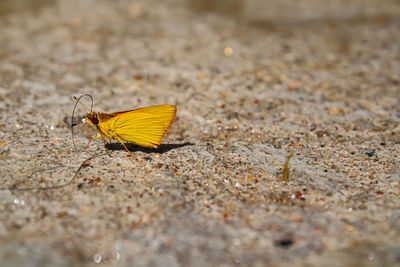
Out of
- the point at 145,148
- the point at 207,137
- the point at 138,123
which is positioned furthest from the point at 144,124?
the point at 207,137

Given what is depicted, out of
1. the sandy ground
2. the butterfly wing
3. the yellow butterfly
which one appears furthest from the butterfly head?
the sandy ground

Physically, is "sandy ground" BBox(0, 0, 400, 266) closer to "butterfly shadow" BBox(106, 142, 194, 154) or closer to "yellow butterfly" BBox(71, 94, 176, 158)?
"butterfly shadow" BBox(106, 142, 194, 154)

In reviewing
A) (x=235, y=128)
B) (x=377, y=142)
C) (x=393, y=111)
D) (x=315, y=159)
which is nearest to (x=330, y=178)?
(x=315, y=159)

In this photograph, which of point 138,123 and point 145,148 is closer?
point 138,123

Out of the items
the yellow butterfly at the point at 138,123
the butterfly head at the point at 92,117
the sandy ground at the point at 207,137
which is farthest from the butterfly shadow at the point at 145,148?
the butterfly head at the point at 92,117

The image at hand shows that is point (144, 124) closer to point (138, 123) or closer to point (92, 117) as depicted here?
point (138, 123)

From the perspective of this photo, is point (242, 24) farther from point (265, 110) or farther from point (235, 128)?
point (235, 128)

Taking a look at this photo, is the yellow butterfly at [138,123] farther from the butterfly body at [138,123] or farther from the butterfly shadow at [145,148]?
the butterfly shadow at [145,148]
